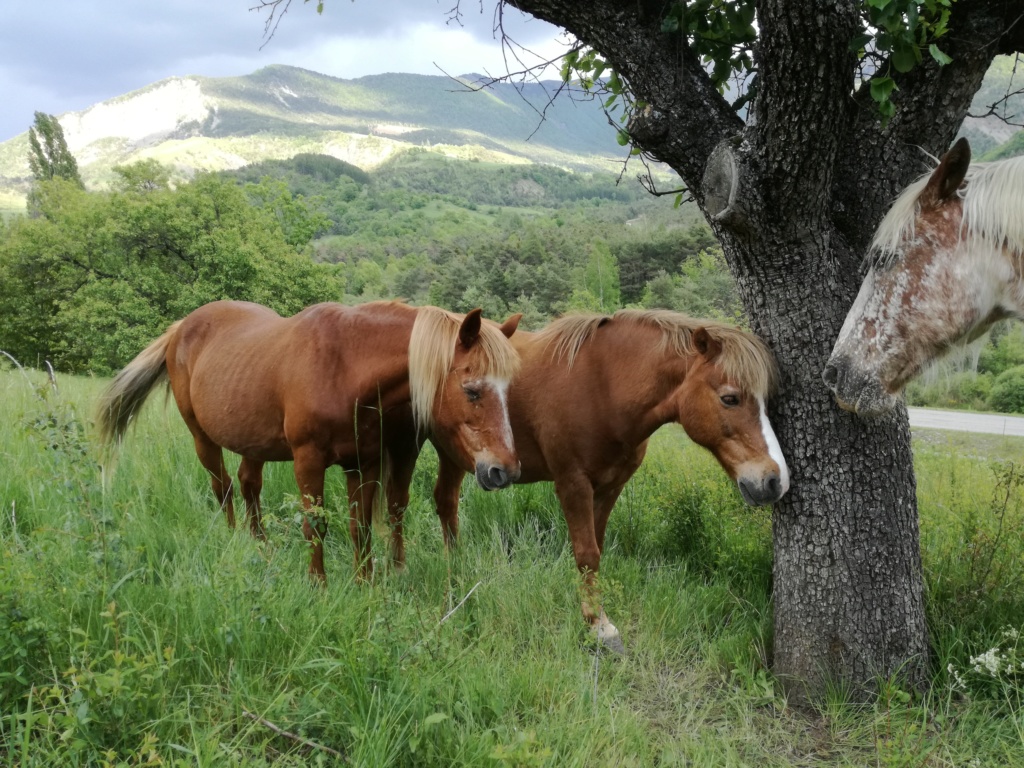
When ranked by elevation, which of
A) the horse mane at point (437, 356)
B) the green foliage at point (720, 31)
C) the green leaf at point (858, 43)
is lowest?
the horse mane at point (437, 356)

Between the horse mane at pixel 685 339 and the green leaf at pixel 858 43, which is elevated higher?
the green leaf at pixel 858 43

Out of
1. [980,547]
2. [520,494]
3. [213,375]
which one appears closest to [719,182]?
[980,547]

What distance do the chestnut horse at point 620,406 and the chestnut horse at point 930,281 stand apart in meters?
0.51

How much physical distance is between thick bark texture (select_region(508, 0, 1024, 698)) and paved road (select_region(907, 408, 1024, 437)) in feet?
37.5

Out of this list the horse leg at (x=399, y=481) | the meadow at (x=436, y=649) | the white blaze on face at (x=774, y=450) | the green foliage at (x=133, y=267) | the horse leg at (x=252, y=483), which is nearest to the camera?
the meadow at (x=436, y=649)

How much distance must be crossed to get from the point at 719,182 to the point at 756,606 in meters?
2.34

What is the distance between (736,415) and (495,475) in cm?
125

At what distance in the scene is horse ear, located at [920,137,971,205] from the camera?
2.42 m

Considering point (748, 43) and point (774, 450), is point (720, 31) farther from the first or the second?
point (774, 450)

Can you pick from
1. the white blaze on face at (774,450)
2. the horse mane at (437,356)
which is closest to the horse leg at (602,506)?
the horse mane at (437,356)

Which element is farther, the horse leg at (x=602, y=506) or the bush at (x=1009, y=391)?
the bush at (x=1009, y=391)

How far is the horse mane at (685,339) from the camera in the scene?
10.4ft

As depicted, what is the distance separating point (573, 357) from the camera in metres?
3.91

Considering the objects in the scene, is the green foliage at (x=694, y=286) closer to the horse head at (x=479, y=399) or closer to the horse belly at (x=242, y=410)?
the horse belly at (x=242, y=410)
